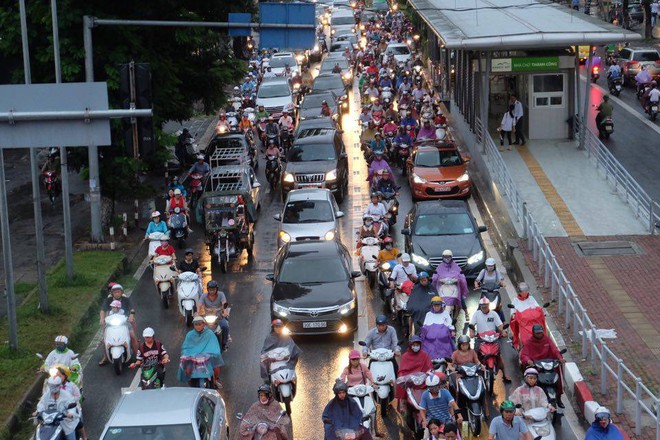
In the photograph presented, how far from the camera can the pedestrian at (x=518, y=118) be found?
3428cm

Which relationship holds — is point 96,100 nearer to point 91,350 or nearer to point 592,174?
point 91,350

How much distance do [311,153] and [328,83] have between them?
1778 cm

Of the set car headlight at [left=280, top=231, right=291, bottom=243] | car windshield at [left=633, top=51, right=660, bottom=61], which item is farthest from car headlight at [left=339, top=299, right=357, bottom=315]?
car windshield at [left=633, top=51, right=660, bottom=61]

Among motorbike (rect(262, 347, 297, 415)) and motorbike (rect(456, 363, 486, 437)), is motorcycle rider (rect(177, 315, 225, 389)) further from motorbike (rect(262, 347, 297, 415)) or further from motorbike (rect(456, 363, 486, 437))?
motorbike (rect(456, 363, 486, 437))

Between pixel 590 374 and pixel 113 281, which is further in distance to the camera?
pixel 113 281

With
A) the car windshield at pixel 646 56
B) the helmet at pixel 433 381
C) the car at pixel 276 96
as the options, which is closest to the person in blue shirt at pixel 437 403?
the helmet at pixel 433 381

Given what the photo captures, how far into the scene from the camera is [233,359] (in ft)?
66.5

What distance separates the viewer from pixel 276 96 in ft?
159

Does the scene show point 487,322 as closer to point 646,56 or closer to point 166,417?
point 166,417

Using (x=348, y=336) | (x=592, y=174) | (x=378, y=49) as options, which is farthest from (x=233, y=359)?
(x=378, y=49)

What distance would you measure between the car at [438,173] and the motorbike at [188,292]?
10.8 m

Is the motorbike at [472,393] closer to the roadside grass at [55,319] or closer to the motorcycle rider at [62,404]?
the motorcycle rider at [62,404]

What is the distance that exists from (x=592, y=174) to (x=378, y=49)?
131 feet

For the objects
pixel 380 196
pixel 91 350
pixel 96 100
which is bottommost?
pixel 91 350
